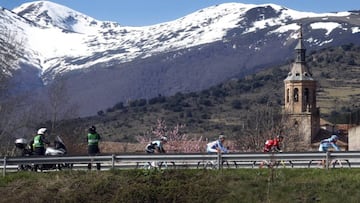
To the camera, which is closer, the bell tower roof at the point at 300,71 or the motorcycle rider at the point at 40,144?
the motorcycle rider at the point at 40,144

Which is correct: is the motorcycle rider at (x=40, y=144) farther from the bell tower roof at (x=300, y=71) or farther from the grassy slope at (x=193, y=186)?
the bell tower roof at (x=300, y=71)

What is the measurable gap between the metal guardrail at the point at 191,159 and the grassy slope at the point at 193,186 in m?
0.49

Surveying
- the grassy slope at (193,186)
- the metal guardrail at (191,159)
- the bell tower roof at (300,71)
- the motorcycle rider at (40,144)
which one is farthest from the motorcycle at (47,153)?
the bell tower roof at (300,71)

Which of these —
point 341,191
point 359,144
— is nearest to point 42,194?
point 341,191

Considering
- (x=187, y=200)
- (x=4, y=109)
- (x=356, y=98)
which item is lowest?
(x=187, y=200)

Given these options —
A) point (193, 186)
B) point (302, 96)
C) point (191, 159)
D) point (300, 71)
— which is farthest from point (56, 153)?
point (300, 71)

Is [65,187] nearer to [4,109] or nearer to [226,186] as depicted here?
[226,186]

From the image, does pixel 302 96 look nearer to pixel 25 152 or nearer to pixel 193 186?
pixel 25 152

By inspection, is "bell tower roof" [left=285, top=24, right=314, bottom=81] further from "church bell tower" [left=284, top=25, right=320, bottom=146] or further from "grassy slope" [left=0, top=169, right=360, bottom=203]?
"grassy slope" [left=0, top=169, right=360, bottom=203]

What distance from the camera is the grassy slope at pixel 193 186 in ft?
82.6

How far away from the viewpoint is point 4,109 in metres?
60.4

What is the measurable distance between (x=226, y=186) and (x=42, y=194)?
525cm

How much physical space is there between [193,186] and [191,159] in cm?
213

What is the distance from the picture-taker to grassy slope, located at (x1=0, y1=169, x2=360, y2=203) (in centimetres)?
2518
